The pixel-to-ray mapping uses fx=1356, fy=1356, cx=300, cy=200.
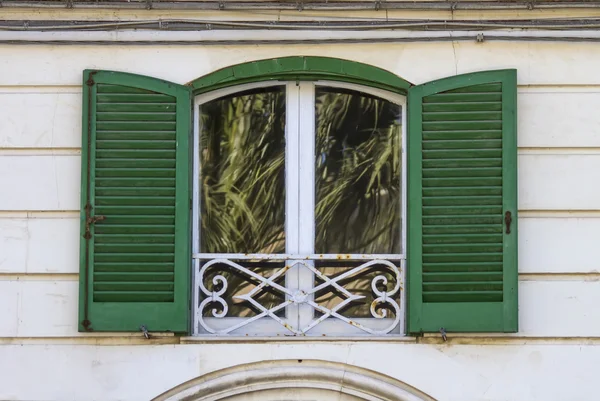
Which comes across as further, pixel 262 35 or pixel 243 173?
pixel 243 173

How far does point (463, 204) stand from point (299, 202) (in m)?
1.04

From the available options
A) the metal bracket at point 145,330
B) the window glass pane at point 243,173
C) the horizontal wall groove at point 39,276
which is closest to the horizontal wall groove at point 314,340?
the metal bracket at point 145,330

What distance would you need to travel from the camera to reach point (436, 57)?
8.52 meters

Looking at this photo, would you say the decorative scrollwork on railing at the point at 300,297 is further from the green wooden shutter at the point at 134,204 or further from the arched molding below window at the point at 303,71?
the arched molding below window at the point at 303,71

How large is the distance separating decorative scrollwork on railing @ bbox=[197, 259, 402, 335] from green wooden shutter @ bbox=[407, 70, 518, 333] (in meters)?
0.19

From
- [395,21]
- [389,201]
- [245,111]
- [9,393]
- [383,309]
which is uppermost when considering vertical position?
[395,21]

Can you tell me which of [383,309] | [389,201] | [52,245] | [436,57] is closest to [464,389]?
[383,309]

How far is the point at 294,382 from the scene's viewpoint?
327 inches

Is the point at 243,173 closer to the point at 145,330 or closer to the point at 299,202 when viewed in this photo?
the point at 299,202

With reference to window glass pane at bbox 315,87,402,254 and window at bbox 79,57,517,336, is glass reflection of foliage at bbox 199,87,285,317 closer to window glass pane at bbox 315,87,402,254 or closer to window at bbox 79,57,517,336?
window at bbox 79,57,517,336

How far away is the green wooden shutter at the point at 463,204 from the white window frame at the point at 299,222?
19cm

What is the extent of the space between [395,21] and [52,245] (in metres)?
2.56

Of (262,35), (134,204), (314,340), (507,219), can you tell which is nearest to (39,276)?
(134,204)

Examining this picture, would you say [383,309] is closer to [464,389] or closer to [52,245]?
[464,389]
